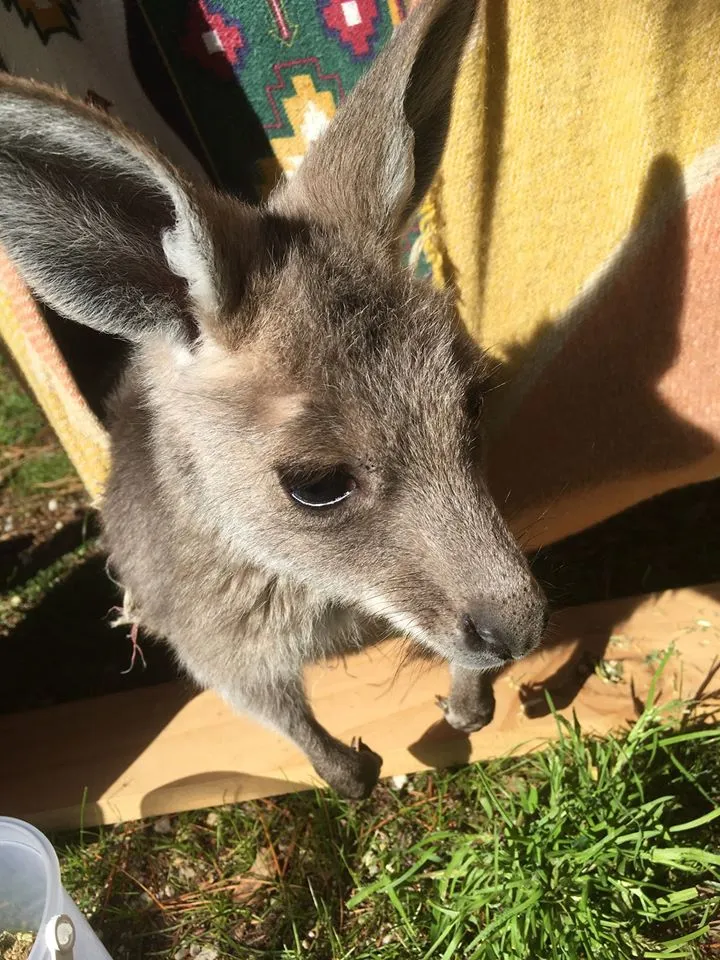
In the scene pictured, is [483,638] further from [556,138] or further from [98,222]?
[556,138]

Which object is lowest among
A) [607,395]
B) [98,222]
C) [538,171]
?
[607,395]

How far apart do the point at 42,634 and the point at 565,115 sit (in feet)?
8.26

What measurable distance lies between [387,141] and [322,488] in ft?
2.50

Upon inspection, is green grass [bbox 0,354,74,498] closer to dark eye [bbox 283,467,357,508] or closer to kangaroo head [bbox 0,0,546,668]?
kangaroo head [bbox 0,0,546,668]

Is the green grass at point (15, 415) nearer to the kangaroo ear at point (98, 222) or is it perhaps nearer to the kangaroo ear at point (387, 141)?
the kangaroo ear at point (387, 141)

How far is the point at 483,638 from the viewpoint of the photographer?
1549 mm

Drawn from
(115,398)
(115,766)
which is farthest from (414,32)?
(115,766)

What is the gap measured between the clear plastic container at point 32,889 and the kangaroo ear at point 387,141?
4.95 feet

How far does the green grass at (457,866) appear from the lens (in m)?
2.05

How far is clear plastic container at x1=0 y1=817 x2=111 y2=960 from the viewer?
172 cm

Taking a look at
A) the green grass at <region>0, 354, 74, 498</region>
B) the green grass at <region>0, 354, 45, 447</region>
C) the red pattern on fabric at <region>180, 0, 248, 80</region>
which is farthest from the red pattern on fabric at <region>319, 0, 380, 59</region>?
the green grass at <region>0, 354, 45, 447</region>

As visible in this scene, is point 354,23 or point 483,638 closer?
point 483,638

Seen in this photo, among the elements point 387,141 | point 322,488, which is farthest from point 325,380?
point 387,141

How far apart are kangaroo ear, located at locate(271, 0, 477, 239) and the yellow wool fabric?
28 cm
